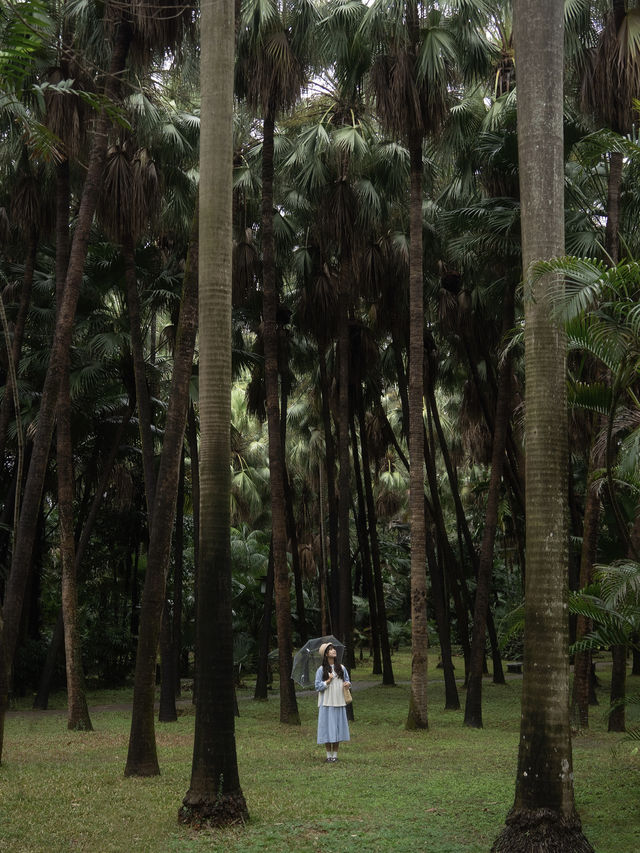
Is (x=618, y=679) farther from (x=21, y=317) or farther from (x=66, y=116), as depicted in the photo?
(x=21, y=317)

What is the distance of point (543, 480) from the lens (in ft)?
24.6

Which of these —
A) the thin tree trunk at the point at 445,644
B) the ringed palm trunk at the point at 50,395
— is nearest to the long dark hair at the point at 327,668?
the ringed palm trunk at the point at 50,395

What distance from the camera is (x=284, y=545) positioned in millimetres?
18312

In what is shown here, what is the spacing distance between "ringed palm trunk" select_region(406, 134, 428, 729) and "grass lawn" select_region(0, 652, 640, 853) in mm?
918

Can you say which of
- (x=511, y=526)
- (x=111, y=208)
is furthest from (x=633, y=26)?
(x=511, y=526)

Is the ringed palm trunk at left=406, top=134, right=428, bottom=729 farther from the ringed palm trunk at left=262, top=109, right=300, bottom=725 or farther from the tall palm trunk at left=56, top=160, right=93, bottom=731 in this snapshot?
the tall palm trunk at left=56, top=160, right=93, bottom=731

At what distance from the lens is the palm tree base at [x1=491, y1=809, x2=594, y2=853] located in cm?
688

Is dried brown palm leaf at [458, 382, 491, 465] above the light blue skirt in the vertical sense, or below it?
above

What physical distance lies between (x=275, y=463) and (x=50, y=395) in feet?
19.3

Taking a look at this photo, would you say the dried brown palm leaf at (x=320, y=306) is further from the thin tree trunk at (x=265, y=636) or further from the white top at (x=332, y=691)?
Result: the white top at (x=332, y=691)

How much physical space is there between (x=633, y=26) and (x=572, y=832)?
43.2 feet

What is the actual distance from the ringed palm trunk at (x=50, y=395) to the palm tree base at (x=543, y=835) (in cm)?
727

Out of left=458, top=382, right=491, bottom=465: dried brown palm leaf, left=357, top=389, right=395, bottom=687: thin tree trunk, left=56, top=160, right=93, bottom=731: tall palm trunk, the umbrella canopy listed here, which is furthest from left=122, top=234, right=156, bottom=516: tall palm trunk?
left=458, top=382, right=491, bottom=465: dried brown palm leaf

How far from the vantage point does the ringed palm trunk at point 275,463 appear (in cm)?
1812
